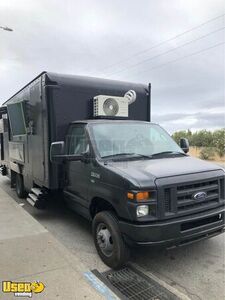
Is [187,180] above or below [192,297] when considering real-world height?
above

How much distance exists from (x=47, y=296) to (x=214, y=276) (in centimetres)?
218

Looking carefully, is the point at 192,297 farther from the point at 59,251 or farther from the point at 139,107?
the point at 139,107

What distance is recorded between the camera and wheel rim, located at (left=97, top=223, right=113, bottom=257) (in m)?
4.14

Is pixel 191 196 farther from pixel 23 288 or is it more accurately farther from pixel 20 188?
pixel 20 188

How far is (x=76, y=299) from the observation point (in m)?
3.28

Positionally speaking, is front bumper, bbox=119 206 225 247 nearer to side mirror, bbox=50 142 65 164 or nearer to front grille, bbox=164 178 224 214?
front grille, bbox=164 178 224 214

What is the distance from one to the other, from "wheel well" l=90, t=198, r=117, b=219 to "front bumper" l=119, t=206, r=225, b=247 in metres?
0.52

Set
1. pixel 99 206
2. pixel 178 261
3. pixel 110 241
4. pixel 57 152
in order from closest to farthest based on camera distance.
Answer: pixel 110 241, pixel 178 261, pixel 99 206, pixel 57 152

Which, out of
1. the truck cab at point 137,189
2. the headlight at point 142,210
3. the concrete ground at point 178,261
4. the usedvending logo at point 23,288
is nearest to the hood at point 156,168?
the truck cab at point 137,189

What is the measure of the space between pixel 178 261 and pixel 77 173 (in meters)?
2.18

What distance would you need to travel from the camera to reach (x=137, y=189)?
11.8ft

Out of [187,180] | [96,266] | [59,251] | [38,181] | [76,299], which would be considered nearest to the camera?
[76,299]

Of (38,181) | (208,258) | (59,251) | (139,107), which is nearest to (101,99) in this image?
(139,107)

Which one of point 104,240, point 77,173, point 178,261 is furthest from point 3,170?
point 178,261
